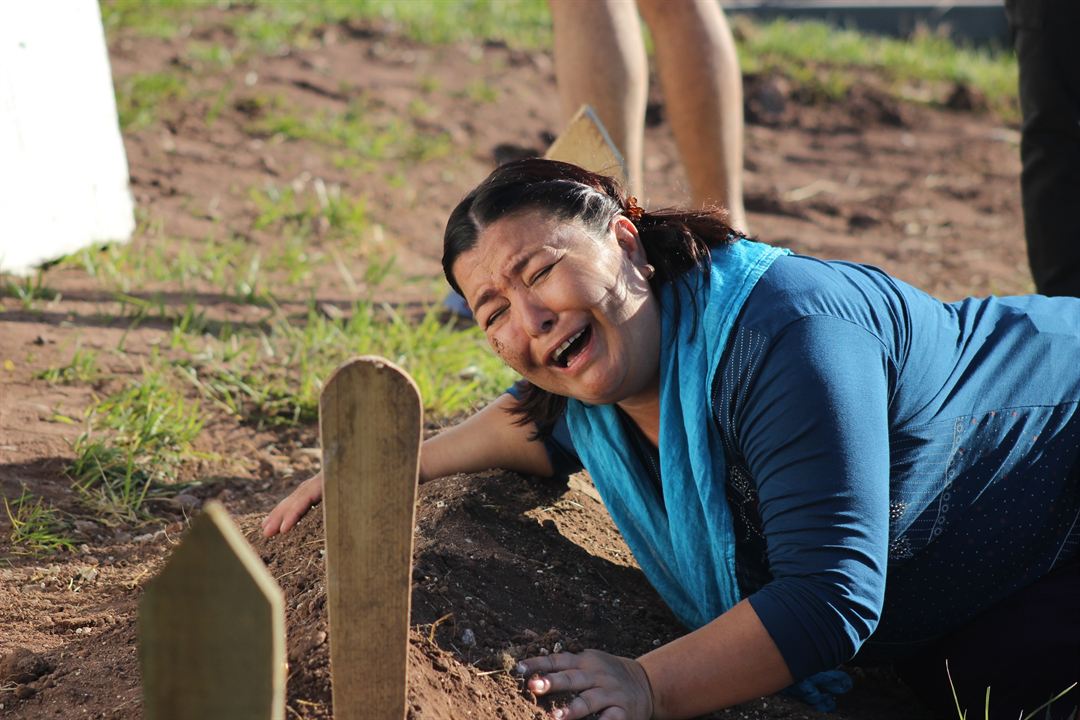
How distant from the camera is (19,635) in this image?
1.95 meters

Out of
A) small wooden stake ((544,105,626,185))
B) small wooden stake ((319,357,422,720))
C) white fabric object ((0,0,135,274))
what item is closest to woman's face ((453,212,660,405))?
small wooden stake ((319,357,422,720))

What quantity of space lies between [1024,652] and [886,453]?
49 centimetres

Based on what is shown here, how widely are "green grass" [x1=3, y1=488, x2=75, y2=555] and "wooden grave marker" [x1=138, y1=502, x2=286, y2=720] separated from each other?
122 centimetres

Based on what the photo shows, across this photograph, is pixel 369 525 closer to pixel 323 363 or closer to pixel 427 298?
pixel 323 363

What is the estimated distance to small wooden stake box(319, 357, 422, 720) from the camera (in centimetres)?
126

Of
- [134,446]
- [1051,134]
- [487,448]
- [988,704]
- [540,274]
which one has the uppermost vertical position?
[540,274]

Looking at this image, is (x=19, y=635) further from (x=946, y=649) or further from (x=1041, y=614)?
(x=1041, y=614)

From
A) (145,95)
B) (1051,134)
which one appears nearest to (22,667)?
(1051,134)

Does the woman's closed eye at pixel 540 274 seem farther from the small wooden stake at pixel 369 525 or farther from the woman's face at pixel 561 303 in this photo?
the small wooden stake at pixel 369 525

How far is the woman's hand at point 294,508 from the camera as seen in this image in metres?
2.14

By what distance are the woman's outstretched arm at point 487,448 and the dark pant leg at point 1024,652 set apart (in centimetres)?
82

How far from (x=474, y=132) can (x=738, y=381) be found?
3.46 m

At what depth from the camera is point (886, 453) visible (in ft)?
5.44

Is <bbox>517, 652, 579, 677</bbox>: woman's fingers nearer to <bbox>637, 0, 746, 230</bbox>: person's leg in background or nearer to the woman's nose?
the woman's nose
